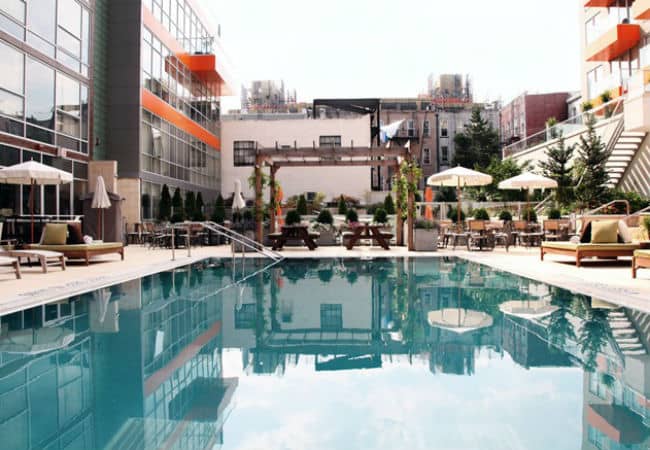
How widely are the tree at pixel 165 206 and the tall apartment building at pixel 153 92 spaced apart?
0.23 meters

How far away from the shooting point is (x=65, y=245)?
462 inches

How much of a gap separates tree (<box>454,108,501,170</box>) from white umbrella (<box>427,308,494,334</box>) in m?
39.0

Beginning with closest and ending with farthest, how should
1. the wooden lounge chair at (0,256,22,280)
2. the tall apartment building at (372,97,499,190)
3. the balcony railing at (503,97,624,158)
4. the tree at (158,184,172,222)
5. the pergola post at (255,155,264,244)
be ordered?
the wooden lounge chair at (0,256,22,280) < the pergola post at (255,155,264,244) < the balcony railing at (503,97,624,158) < the tree at (158,184,172,222) < the tall apartment building at (372,97,499,190)

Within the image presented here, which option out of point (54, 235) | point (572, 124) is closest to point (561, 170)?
point (572, 124)

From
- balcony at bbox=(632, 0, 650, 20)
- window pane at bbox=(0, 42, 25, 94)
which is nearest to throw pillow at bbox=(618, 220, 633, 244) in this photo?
balcony at bbox=(632, 0, 650, 20)

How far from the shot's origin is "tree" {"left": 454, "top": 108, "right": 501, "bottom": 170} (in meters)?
43.4

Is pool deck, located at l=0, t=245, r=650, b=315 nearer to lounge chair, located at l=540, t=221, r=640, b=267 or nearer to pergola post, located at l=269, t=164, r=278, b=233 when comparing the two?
lounge chair, located at l=540, t=221, r=640, b=267

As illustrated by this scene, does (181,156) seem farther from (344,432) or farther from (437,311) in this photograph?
(344,432)

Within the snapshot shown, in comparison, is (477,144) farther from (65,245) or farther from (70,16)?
(65,245)

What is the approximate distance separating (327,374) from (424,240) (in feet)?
40.5

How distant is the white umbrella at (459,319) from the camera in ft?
17.1

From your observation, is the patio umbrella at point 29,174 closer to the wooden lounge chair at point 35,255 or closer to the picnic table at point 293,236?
the wooden lounge chair at point 35,255

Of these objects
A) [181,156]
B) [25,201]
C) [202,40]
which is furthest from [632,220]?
[202,40]

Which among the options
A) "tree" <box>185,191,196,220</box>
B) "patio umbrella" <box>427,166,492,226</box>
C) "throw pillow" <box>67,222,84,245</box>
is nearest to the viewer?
→ "throw pillow" <box>67,222,84,245</box>
